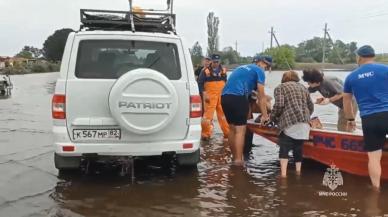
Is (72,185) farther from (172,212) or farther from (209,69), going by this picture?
(209,69)

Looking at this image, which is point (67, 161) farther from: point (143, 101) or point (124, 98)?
point (143, 101)

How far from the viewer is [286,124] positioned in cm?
666

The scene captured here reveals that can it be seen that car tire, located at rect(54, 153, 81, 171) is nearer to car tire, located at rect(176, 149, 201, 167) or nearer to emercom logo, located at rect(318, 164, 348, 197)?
car tire, located at rect(176, 149, 201, 167)

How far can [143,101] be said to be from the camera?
5609 mm

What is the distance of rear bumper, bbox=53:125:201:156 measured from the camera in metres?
5.78

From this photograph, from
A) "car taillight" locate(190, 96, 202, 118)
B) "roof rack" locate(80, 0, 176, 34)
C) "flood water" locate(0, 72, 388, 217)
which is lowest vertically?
"flood water" locate(0, 72, 388, 217)

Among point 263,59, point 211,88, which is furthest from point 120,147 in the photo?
point 211,88

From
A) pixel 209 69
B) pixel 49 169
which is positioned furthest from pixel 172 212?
pixel 209 69

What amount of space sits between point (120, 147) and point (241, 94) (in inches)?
90.6

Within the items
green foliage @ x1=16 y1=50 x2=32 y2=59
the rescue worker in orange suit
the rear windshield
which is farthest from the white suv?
green foliage @ x1=16 y1=50 x2=32 y2=59

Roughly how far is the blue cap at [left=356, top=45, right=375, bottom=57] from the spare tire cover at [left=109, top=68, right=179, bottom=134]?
2321mm

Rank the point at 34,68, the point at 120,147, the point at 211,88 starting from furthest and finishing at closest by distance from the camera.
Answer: the point at 34,68 → the point at 211,88 → the point at 120,147

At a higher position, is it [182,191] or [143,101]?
[143,101]

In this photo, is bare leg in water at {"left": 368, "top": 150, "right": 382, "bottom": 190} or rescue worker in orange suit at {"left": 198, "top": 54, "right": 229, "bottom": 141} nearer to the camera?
bare leg in water at {"left": 368, "top": 150, "right": 382, "bottom": 190}
